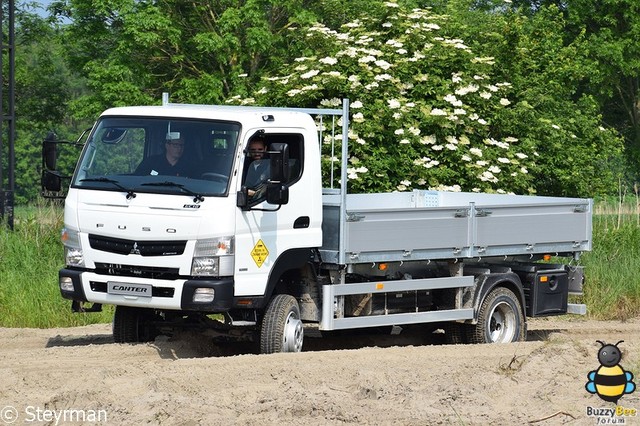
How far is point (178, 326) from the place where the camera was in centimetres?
1248

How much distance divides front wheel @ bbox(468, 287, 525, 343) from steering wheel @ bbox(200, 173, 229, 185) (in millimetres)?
4070

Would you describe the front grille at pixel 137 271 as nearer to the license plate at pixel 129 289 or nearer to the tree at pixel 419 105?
the license plate at pixel 129 289

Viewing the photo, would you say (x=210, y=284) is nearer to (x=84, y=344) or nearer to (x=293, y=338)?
(x=293, y=338)

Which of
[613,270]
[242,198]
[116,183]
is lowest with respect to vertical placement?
[613,270]

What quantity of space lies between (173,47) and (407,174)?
13.4 metres

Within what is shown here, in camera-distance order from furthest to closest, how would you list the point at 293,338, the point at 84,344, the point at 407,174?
1. the point at 407,174
2. the point at 84,344
3. the point at 293,338

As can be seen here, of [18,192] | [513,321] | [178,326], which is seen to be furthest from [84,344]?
[18,192]

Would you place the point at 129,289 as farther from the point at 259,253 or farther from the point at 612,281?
the point at 612,281

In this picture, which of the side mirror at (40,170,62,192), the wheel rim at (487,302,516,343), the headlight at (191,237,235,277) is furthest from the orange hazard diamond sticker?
the wheel rim at (487,302,516,343)

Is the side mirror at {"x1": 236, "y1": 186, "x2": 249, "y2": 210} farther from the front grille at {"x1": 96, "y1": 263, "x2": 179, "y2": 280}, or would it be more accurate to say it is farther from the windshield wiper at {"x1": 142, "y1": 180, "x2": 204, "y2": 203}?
the front grille at {"x1": 96, "y1": 263, "x2": 179, "y2": 280}

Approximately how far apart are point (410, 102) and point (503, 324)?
781 centimetres

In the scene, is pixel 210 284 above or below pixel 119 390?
above

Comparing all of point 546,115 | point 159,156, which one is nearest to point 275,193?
point 159,156

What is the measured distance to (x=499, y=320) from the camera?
14695 mm
